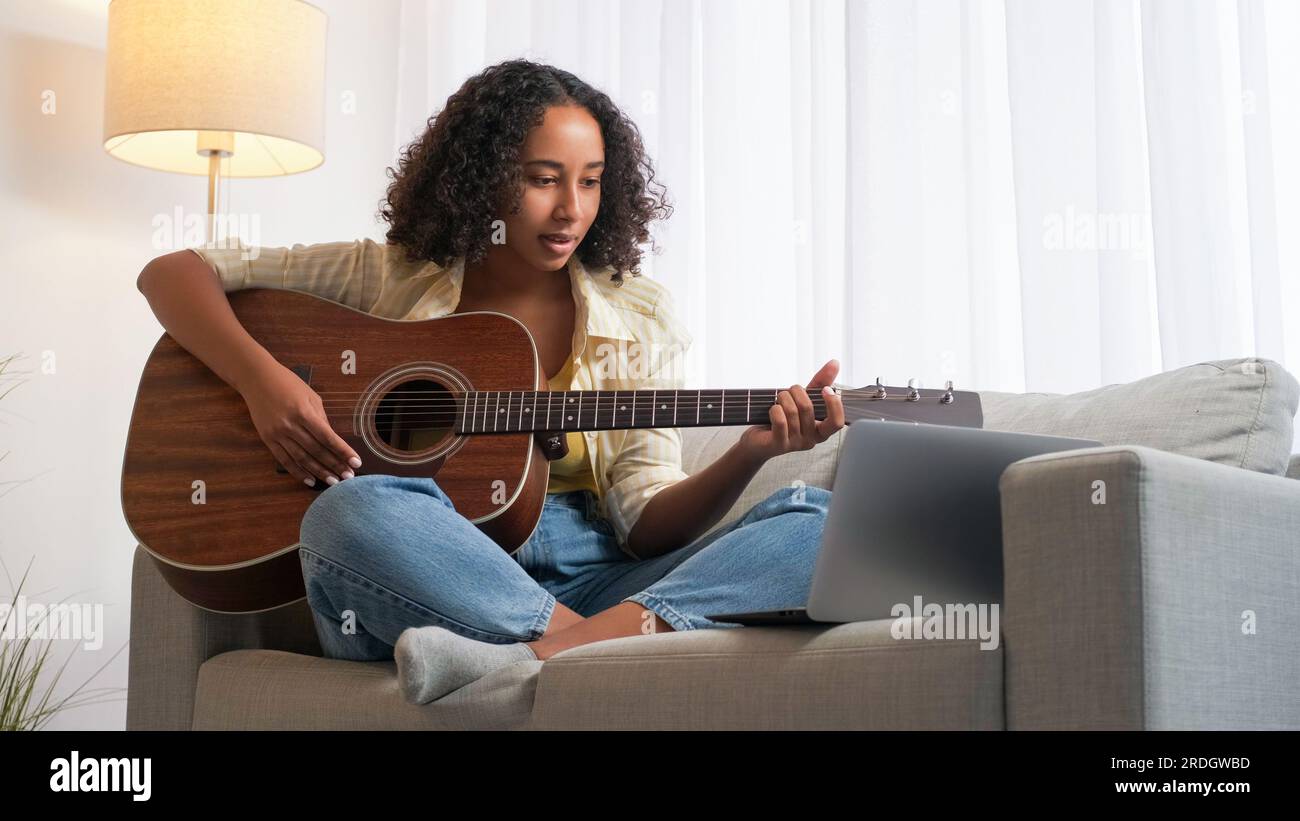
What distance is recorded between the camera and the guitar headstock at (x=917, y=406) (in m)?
Answer: 1.39

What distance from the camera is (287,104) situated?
8.18ft

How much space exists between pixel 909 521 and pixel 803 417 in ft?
1.32

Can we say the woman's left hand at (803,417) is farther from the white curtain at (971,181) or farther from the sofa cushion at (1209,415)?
the white curtain at (971,181)

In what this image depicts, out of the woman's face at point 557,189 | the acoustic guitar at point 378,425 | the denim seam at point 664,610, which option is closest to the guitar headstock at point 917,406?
the acoustic guitar at point 378,425

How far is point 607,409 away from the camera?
1.53 meters

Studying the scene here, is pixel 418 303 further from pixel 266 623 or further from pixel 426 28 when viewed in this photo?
pixel 426 28

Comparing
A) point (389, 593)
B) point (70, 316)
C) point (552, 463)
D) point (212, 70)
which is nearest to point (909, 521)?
point (389, 593)

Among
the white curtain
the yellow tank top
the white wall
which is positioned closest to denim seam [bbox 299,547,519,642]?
the yellow tank top

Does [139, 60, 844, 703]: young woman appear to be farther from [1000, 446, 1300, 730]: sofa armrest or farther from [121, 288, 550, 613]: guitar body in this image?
[1000, 446, 1300, 730]: sofa armrest

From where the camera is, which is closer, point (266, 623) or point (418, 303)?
point (266, 623)

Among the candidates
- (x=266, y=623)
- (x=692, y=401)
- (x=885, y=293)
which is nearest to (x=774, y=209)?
(x=885, y=293)

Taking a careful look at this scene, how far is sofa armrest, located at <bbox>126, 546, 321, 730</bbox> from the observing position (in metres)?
1.56

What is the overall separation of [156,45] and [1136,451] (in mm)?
2101
